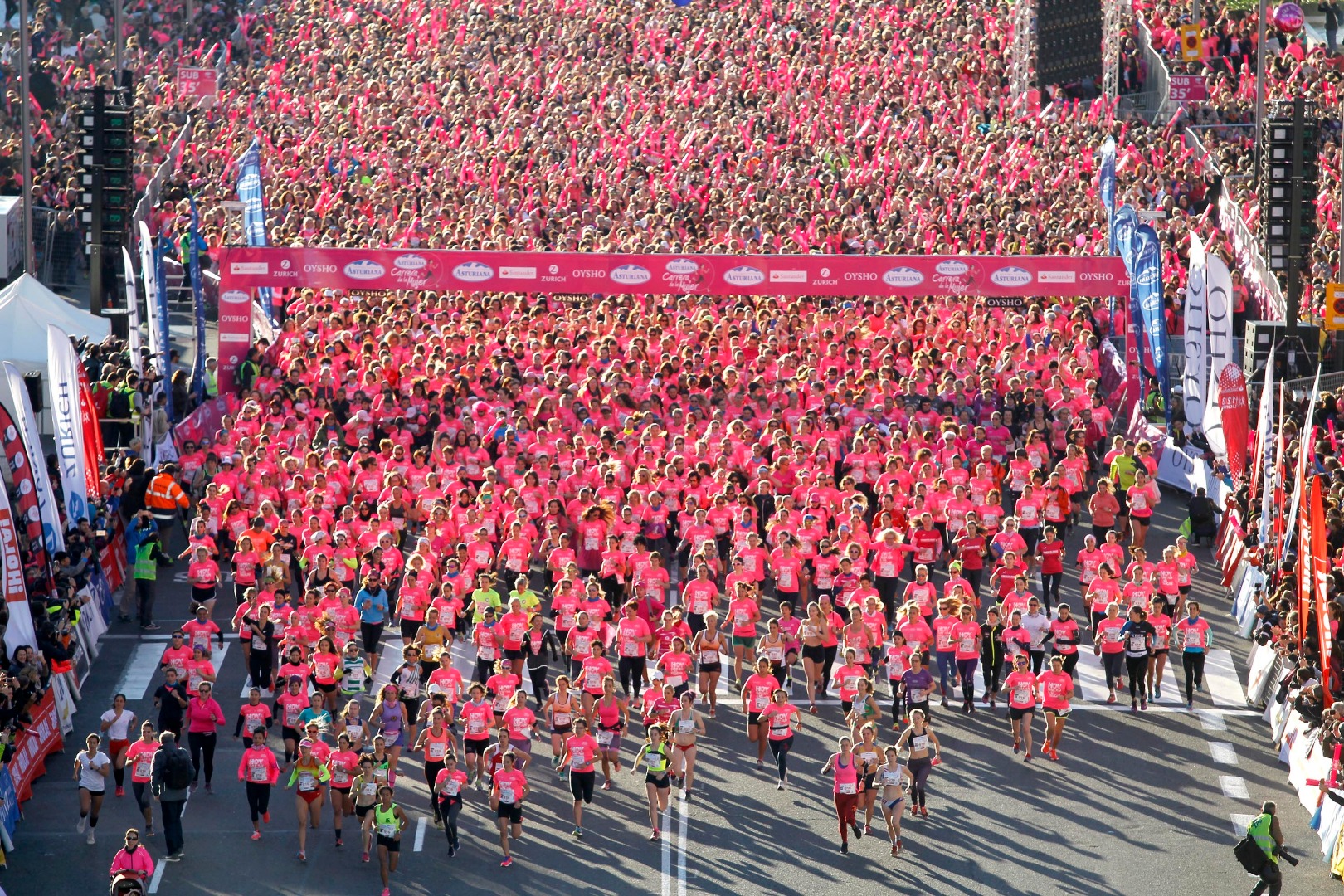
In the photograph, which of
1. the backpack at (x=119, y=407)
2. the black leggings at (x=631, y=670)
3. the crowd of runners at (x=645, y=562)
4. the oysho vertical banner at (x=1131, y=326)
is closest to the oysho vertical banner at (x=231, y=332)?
the crowd of runners at (x=645, y=562)

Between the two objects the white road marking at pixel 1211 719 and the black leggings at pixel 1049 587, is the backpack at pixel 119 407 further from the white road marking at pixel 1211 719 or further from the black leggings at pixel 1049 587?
the white road marking at pixel 1211 719

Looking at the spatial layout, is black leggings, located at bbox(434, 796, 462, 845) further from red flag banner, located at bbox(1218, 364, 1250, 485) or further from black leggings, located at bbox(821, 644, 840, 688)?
red flag banner, located at bbox(1218, 364, 1250, 485)

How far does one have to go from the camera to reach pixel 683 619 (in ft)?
70.7

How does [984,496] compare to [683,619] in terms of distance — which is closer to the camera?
[683,619]

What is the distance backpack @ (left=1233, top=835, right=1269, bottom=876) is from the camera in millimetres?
17391

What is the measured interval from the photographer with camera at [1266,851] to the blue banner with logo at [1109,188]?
15.3 meters

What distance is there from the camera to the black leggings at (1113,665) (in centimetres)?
2200

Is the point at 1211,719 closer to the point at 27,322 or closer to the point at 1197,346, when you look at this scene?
the point at 1197,346

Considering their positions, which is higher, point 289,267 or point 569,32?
point 569,32

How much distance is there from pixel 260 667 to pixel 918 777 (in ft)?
22.5

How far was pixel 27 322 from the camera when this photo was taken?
96.8 feet

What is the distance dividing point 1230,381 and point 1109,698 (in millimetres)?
5906

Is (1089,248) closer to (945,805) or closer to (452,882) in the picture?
(945,805)

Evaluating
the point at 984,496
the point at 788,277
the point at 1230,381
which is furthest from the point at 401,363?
the point at 1230,381
